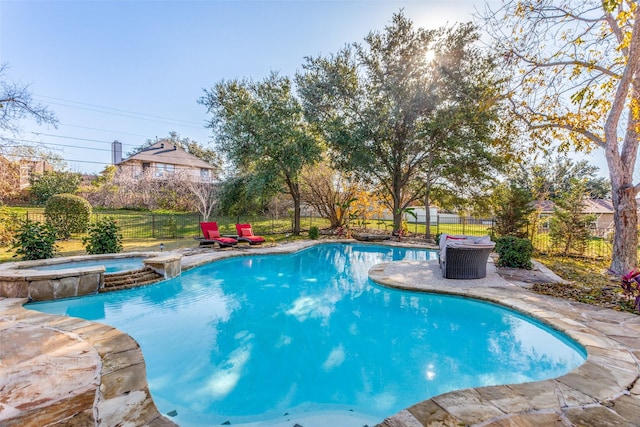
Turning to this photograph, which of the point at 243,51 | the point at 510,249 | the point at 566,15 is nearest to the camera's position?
the point at 566,15

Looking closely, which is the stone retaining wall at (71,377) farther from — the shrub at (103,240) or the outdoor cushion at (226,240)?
the outdoor cushion at (226,240)

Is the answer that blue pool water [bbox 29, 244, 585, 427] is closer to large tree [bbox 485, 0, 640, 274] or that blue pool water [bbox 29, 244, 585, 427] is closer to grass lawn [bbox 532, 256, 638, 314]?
grass lawn [bbox 532, 256, 638, 314]

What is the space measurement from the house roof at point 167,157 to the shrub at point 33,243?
818 inches

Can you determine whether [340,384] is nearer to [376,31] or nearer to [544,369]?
[544,369]

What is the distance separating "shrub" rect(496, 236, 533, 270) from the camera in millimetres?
8648

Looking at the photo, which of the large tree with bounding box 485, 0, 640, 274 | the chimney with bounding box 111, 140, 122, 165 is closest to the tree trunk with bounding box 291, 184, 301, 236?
the large tree with bounding box 485, 0, 640, 274

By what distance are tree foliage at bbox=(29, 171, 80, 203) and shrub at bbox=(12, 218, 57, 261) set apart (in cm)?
1440

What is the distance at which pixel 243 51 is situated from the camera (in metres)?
12.1

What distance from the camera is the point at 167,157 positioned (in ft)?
92.4

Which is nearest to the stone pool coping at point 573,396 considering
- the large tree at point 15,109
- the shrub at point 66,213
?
the large tree at point 15,109

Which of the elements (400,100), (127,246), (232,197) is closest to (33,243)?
(127,246)

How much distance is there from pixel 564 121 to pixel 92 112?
1260 inches

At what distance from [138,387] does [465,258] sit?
6869mm

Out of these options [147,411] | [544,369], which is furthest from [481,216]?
[147,411]
